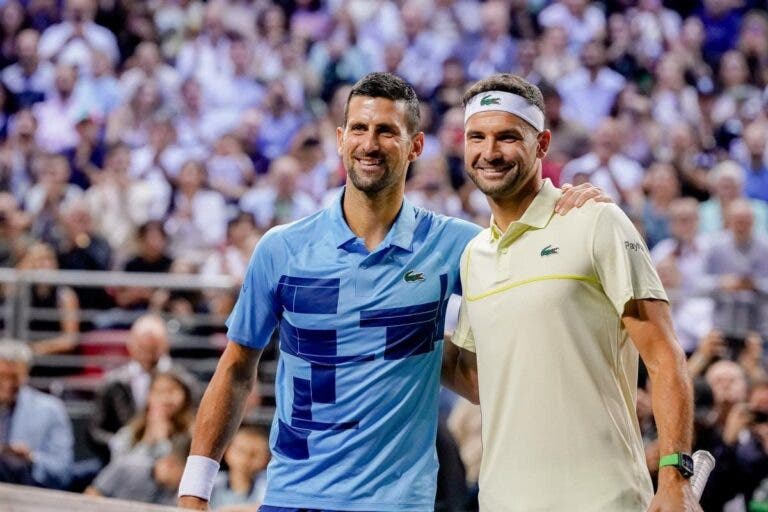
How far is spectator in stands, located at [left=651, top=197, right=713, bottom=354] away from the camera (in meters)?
9.38

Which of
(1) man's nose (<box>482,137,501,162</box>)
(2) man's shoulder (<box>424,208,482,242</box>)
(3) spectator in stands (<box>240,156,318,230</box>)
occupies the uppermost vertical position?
(1) man's nose (<box>482,137,501,162</box>)

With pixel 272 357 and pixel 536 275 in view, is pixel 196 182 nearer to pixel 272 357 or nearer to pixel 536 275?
pixel 272 357

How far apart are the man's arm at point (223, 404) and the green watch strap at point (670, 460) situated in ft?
5.20

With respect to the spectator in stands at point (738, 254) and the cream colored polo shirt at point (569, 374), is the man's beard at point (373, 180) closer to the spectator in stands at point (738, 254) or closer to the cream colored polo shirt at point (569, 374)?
the cream colored polo shirt at point (569, 374)

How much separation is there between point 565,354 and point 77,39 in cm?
1131

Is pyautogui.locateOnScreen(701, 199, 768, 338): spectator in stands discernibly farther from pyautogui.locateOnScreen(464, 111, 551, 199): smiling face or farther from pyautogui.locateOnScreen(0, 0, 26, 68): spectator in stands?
pyautogui.locateOnScreen(0, 0, 26, 68): spectator in stands

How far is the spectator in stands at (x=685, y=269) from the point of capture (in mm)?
9375

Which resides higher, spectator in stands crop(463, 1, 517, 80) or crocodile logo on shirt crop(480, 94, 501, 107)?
spectator in stands crop(463, 1, 517, 80)

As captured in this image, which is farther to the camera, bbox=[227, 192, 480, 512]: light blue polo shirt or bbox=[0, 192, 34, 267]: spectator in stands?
bbox=[0, 192, 34, 267]: spectator in stands

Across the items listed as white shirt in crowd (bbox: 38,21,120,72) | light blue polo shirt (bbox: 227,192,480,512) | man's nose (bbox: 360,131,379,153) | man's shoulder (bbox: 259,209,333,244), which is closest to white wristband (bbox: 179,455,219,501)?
light blue polo shirt (bbox: 227,192,480,512)

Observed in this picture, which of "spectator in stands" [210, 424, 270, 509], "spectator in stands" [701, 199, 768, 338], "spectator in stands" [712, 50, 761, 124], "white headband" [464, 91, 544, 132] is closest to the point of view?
"white headband" [464, 91, 544, 132]

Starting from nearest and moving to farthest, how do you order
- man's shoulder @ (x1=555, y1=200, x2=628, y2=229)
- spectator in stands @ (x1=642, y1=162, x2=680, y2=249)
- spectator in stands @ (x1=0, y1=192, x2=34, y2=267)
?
1. man's shoulder @ (x1=555, y1=200, x2=628, y2=229)
2. spectator in stands @ (x1=642, y1=162, x2=680, y2=249)
3. spectator in stands @ (x1=0, y1=192, x2=34, y2=267)

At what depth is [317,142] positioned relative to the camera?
12344mm

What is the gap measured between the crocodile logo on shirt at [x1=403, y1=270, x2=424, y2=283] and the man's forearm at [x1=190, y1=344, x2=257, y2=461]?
674mm
